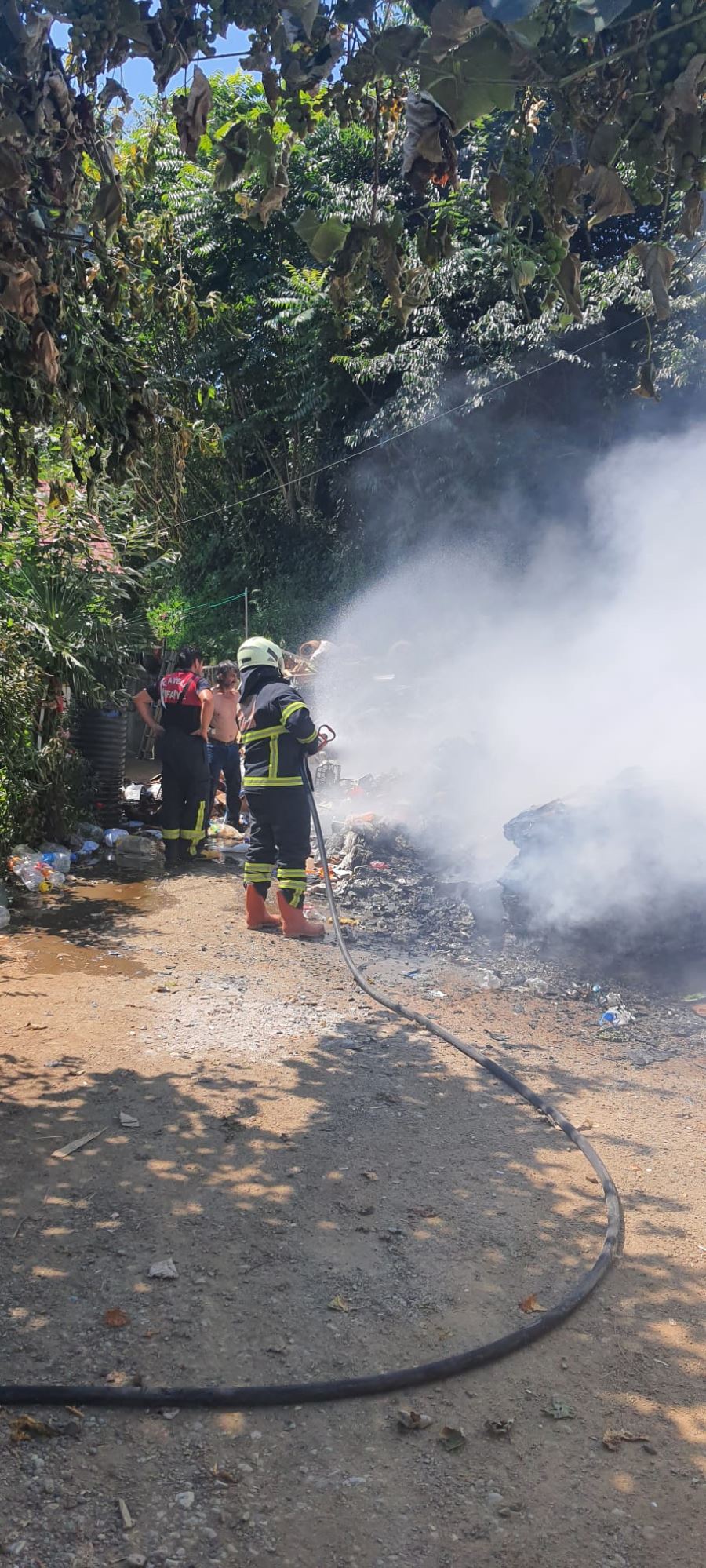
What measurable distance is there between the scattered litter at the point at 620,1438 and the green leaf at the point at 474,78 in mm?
3195

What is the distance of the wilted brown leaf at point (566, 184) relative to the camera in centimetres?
292

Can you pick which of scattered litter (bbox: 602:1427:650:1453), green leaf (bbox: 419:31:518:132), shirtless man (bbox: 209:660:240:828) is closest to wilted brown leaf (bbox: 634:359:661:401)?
green leaf (bbox: 419:31:518:132)

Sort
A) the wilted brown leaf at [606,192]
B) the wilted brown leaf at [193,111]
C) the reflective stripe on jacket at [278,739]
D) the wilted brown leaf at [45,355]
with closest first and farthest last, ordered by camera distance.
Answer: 1. the wilted brown leaf at [606,192]
2. the wilted brown leaf at [193,111]
3. the wilted brown leaf at [45,355]
4. the reflective stripe on jacket at [278,739]

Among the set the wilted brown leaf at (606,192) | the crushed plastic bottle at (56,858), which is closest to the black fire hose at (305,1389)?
the wilted brown leaf at (606,192)

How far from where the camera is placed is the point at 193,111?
305 centimetres

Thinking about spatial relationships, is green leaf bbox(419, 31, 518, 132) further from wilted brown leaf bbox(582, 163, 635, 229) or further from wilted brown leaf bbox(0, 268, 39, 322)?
wilted brown leaf bbox(0, 268, 39, 322)

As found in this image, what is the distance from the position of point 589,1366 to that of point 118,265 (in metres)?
4.79

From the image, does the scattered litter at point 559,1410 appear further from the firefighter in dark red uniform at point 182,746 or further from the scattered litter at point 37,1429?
the firefighter in dark red uniform at point 182,746

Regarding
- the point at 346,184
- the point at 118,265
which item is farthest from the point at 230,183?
→ the point at 346,184

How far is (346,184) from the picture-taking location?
57.2ft

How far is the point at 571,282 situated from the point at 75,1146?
130 inches

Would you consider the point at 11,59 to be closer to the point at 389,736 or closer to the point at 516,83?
the point at 516,83

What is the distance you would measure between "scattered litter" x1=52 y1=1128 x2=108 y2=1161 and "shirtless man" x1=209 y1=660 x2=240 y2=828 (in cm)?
625

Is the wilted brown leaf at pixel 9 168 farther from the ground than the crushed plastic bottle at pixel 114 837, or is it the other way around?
the wilted brown leaf at pixel 9 168
